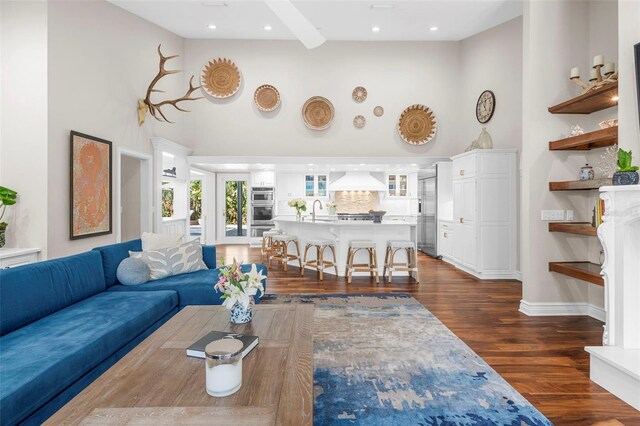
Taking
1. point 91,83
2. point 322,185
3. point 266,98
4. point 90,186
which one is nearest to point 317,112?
point 266,98

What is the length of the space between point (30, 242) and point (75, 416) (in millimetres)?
3355

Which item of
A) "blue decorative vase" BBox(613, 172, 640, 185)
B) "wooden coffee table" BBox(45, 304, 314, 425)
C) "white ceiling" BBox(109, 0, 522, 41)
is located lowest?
"wooden coffee table" BBox(45, 304, 314, 425)

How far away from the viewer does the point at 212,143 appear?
23.9ft

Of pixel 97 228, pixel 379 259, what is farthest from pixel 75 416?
pixel 379 259

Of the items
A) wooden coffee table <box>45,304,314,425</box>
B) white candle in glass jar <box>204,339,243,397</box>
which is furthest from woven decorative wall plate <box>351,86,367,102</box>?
white candle in glass jar <box>204,339,243,397</box>

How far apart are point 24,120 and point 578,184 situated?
19.3 feet

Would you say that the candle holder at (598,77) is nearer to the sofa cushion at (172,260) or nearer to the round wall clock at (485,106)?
the round wall clock at (485,106)

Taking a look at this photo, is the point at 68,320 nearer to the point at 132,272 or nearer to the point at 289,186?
the point at 132,272

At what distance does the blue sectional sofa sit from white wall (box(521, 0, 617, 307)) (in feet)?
11.9

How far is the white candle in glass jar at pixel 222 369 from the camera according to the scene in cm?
134

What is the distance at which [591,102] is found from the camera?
3.46 metres

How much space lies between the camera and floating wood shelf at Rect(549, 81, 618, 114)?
10.3 feet

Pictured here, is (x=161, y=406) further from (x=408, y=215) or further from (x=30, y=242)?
(x=408, y=215)

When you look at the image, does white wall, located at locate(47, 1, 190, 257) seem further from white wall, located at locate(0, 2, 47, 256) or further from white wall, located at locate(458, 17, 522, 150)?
white wall, located at locate(458, 17, 522, 150)
